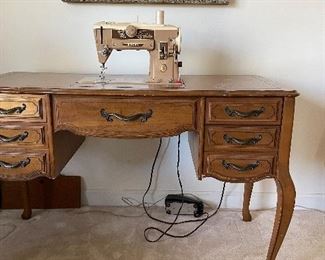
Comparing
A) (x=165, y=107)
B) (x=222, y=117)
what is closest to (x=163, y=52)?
(x=165, y=107)

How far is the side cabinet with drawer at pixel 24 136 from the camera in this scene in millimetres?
1271

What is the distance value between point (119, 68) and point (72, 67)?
0.80 ft

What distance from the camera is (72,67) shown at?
1834 mm

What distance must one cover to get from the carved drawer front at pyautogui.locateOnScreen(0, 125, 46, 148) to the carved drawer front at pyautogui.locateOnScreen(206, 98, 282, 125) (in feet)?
2.05

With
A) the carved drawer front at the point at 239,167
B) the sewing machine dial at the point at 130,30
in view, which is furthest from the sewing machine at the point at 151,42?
the carved drawer front at the point at 239,167

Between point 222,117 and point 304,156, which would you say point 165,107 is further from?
point 304,156

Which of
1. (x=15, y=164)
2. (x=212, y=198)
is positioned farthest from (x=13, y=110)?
(x=212, y=198)

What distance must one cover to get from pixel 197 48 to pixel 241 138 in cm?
71

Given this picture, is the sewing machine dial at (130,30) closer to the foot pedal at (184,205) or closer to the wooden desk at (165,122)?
the wooden desk at (165,122)

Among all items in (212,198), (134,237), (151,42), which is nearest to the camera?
(151,42)

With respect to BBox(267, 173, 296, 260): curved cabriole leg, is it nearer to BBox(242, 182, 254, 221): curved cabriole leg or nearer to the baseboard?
BBox(242, 182, 254, 221): curved cabriole leg

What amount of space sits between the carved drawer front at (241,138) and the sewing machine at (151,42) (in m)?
0.28

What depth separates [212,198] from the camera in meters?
2.00

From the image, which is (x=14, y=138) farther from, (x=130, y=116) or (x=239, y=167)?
(x=239, y=167)
